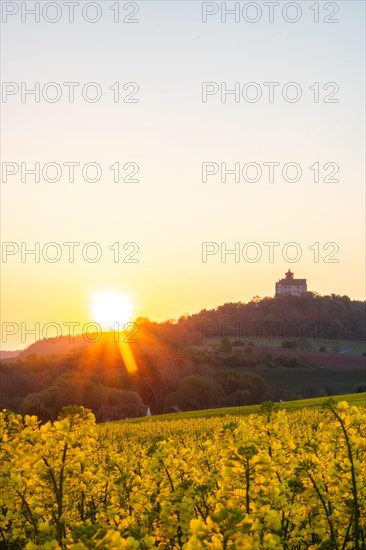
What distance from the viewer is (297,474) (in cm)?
880

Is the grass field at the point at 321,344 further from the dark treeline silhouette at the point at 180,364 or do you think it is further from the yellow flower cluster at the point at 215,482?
the yellow flower cluster at the point at 215,482

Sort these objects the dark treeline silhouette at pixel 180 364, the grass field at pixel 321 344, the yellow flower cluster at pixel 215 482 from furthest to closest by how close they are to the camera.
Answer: the grass field at pixel 321 344, the dark treeline silhouette at pixel 180 364, the yellow flower cluster at pixel 215 482

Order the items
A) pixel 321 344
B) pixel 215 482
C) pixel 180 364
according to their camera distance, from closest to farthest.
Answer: pixel 215 482 < pixel 180 364 < pixel 321 344

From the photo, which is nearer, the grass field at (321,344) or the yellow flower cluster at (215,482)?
the yellow flower cluster at (215,482)

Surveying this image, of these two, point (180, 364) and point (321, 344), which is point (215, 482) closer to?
point (180, 364)

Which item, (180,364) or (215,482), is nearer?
(215,482)

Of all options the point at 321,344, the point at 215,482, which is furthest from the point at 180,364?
the point at 215,482

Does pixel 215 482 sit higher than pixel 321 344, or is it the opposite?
pixel 215 482

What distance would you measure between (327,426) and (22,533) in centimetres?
443

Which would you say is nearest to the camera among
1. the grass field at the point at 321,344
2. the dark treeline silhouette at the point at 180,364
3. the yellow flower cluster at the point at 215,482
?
the yellow flower cluster at the point at 215,482

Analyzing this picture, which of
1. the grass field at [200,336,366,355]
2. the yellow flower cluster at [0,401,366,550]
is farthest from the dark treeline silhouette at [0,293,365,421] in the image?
the yellow flower cluster at [0,401,366,550]

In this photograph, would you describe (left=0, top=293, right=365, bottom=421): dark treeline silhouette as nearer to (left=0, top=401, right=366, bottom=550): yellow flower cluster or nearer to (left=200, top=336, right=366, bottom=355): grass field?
(left=200, top=336, right=366, bottom=355): grass field

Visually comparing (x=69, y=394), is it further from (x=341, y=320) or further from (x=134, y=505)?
(x=341, y=320)

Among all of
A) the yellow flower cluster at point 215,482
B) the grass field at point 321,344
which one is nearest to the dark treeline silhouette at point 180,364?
the grass field at point 321,344
